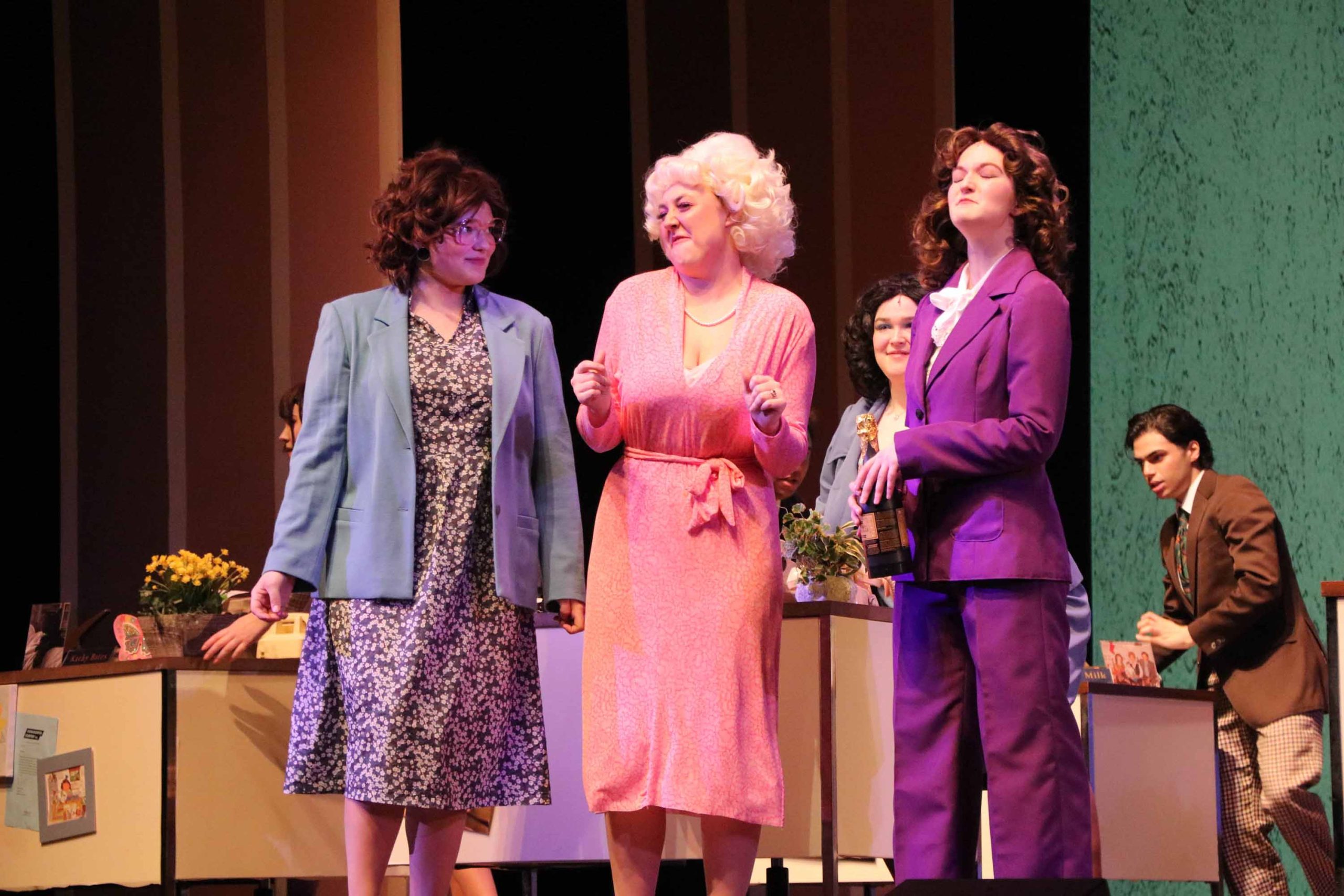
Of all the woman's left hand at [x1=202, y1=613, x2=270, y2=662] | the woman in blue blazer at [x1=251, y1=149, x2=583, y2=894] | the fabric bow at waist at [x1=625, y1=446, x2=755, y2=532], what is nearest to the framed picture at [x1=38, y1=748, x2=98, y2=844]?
the woman's left hand at [x1=202, y1=613, x2=270, y2=662]

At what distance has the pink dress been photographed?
9.59ft

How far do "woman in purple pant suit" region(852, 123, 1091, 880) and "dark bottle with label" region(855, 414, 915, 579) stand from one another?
1.0 inches

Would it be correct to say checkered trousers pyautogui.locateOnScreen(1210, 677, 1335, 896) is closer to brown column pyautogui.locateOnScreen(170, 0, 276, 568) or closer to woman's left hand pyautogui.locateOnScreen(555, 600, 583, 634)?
woman's left hand pyautogui.locateOnScreen(555, 600, 583, 634)

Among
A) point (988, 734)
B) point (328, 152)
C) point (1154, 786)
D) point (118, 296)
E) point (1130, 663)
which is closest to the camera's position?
point (988, 734)

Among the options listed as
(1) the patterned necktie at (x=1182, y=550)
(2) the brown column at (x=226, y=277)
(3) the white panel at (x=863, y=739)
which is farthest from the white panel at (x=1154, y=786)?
(2) the brown column at (x=226, y=277)

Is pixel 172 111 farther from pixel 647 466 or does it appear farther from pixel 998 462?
pixel 998 462

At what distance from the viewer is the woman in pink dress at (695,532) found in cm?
293

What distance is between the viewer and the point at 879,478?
8.99ft

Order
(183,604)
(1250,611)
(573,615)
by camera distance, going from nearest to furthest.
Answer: (573,615)
(183,604)
(1250,611)

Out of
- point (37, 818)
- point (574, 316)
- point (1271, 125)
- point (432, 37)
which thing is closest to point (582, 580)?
point (37, 818)

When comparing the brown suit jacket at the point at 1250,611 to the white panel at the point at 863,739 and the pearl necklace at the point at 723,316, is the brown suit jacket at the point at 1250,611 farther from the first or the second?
the pearl necklace at the point at 723,316

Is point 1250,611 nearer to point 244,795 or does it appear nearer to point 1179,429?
point 1179,429

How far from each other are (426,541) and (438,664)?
9.5 inches

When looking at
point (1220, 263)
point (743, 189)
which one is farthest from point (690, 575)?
point (1220, 263)
